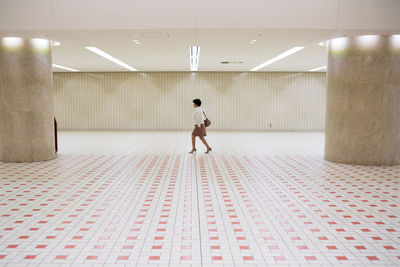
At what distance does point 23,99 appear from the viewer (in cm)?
913

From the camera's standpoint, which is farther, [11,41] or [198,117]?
[198,117]

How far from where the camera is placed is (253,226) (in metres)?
4.55

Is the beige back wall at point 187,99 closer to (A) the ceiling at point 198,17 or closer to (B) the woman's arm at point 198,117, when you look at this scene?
(B) the woman's arm at point 198,117

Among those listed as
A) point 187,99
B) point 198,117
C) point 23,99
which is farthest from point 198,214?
point 187,99

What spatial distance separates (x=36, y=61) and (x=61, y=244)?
683cm

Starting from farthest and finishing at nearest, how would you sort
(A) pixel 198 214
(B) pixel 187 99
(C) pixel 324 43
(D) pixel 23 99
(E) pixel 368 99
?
1. (B) pixel 187 99
2. (C) pixel 324 43
3. (D) pixel 23 99
4. (E) pixel 368 99
5. (A) pixel 198 214

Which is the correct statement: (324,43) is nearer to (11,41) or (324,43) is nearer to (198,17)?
(198,17)

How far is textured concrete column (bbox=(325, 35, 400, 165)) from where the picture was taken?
866cm

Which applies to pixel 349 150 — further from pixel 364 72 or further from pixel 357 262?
pixel 357 262

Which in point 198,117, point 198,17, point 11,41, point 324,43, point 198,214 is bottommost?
point 198,214

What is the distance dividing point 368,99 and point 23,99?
9224 mm

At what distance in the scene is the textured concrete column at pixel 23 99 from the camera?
29.7 ft

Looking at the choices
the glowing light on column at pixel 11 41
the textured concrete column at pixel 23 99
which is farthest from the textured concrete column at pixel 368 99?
the glowing light on column at pixel 11 41

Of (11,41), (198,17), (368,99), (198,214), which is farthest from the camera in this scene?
(11,41)
